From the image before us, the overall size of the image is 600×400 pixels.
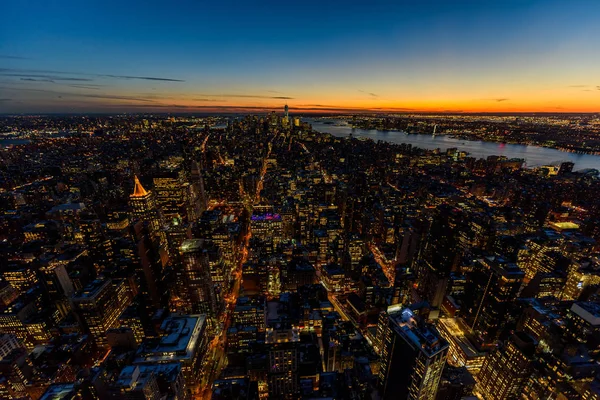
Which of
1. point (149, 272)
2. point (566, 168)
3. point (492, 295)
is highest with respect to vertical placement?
point (566, 168)

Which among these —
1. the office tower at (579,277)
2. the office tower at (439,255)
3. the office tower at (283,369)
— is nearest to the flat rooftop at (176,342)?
the office tower at (283,369)

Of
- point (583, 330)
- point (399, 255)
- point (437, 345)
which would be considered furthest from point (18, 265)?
point (583, 330)

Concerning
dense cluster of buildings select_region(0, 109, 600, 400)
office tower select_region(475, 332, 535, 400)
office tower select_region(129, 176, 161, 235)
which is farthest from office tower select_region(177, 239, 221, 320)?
office tower select_region(475, 332, 535, 400)

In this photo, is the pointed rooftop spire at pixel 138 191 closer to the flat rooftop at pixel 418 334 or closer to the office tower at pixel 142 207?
the office tower at pixel 142 207

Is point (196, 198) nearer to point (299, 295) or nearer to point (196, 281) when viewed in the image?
point (196, 281)

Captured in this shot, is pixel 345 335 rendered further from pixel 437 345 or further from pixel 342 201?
pixel 342 201

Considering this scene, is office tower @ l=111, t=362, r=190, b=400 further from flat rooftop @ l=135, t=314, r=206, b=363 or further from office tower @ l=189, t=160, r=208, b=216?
office tower @ l=189, t=160, r=208, b=216

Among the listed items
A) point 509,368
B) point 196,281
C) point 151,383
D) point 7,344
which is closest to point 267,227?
point 196,281

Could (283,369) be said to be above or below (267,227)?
above
